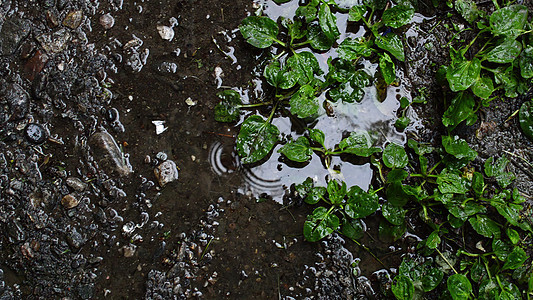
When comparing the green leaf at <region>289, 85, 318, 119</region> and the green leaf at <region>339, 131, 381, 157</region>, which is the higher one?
the green leaf at <region>289, 85, 318, 119</region>

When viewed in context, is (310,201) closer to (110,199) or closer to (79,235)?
(110,199)

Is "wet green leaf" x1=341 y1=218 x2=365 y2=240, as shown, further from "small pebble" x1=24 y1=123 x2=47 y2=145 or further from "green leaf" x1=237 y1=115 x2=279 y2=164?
"small pebble" x1=24 y1=123 x2=47 y2=145

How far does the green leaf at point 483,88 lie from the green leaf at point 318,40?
0.87m

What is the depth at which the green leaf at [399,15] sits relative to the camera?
2.43 meters

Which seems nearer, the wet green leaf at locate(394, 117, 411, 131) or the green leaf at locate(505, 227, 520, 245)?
the green leaf at locate(505, 227, 520, 245)

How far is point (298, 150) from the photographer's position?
2314mm

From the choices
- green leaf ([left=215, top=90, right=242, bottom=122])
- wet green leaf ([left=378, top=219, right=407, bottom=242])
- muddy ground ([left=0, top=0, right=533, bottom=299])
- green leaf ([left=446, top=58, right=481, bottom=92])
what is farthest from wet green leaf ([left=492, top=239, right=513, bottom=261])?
green leaf ([left=215, top=90, right=242, bottom=122])

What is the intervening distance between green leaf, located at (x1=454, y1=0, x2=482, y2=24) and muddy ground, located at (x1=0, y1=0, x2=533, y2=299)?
17cm

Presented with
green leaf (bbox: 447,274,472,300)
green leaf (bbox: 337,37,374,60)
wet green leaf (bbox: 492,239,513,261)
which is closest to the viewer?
green leaf (bbox: 447,274,472,300)

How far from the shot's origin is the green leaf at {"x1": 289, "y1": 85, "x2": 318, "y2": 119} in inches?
90.4

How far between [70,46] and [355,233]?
201 centimetres

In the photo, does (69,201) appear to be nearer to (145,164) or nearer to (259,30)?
(145,164)

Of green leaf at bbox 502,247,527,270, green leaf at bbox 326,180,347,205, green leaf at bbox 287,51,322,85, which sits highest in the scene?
green leaf at bbox 287,51,322,85

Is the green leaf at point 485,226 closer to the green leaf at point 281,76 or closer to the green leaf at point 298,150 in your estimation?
the green leaf at point 298,150
